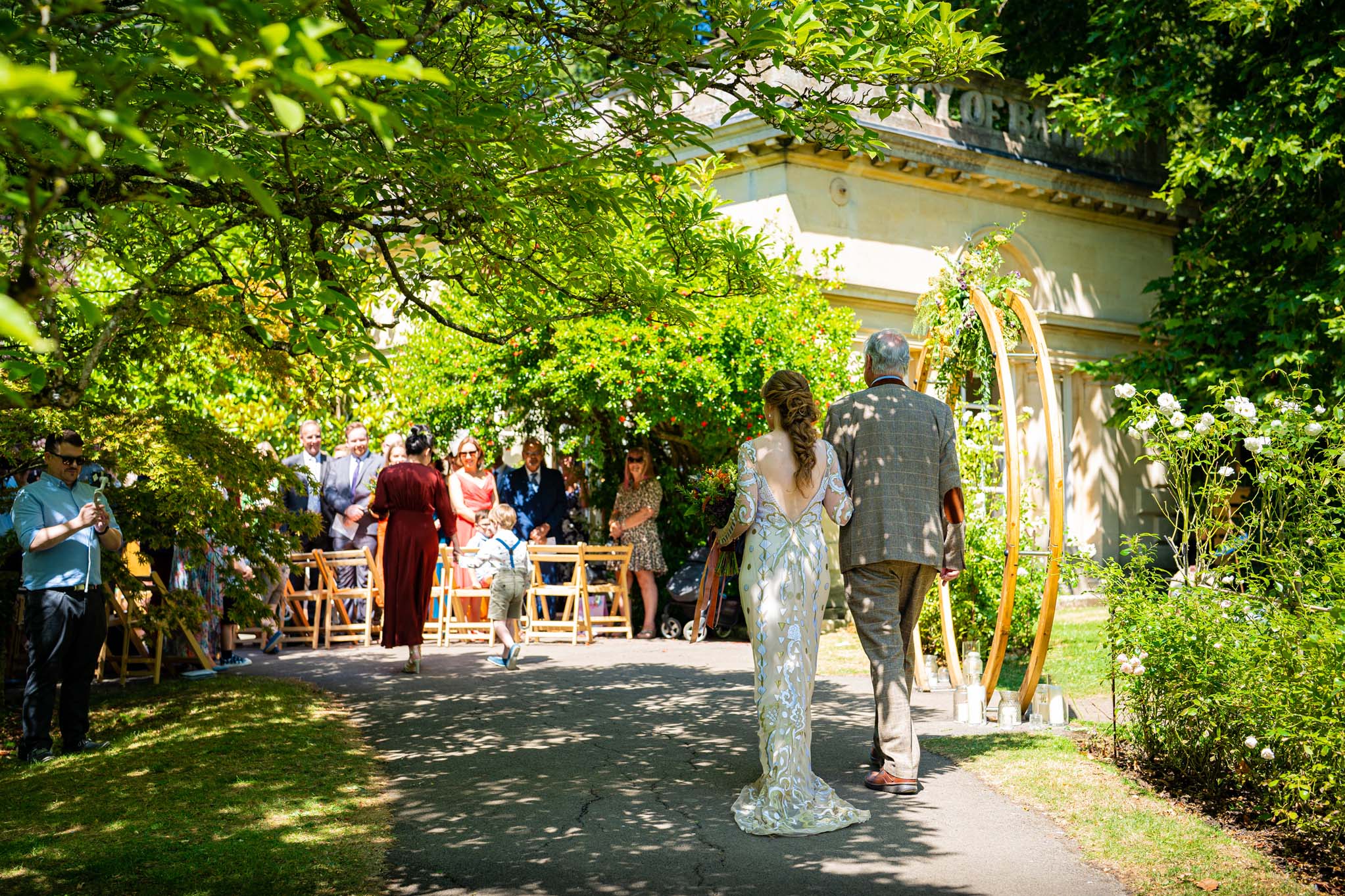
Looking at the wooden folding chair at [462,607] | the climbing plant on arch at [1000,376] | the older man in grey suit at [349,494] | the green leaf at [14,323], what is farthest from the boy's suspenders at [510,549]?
the green leaf at [14,323]

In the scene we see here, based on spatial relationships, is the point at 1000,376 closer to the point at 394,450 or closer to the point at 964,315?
the point at 964,315

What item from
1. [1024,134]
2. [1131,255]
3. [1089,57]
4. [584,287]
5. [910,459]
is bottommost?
[910,459]

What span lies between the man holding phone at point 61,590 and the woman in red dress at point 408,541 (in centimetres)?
321

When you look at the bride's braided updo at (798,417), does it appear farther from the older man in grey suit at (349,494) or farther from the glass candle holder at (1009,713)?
the older man in grey suit at (349,494)

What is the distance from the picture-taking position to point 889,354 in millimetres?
6516

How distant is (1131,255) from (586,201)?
1612 cm

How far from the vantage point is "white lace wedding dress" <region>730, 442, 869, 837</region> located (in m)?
5.47

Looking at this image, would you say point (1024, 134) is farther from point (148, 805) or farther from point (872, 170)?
point (148, 805)

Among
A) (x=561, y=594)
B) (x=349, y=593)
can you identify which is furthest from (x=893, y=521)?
(x=349, y=593)

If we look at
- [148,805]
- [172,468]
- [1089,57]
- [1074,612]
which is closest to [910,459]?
[148,805]

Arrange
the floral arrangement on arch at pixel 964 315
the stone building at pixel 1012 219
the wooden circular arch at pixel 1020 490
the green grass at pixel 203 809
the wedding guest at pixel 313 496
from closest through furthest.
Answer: the green grass at pixel 203 809 → the wooden circular arch at pixel 1020 490 → the floral arrangement on arch at pixel 964 315 → the wedding guest at pixel 313 496 → the stone building at pixel 1012 219

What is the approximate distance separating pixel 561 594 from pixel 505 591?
2278 millimetres

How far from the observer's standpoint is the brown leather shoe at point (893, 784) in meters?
5.93

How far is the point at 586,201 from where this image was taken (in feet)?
19.9
